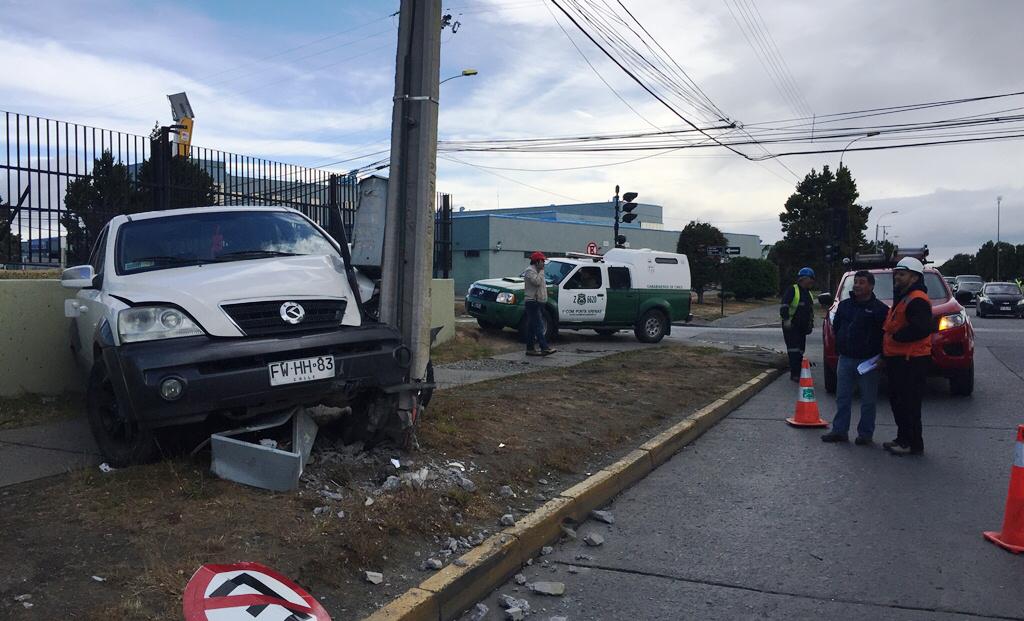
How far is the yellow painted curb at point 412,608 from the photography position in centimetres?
371

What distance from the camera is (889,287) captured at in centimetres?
1185

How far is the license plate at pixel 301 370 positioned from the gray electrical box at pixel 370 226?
139 centimetres

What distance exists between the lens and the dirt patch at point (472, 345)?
13333 mm

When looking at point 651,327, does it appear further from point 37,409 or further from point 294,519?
point 294,519

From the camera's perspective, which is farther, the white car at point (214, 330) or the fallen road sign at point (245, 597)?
the white car at point (214, 330)

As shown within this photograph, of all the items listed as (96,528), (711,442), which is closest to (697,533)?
(711,442)

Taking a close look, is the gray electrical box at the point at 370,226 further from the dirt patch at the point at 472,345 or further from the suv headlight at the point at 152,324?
the dirt patch at the point at 472,345

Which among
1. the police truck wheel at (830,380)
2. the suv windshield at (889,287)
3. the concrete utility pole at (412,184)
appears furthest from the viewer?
the suv windshield at (889,287)

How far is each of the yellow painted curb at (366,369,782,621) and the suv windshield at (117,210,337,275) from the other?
2.75 metres

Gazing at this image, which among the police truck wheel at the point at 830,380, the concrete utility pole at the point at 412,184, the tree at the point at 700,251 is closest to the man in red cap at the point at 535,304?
the police truck wheel at the point at 830,380

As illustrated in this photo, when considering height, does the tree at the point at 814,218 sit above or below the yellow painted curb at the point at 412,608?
above

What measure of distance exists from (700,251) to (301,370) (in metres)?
A: 37.2

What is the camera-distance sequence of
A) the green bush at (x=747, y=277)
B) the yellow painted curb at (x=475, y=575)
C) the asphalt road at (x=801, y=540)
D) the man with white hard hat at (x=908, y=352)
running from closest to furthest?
1. the yellow painted curb at (x=475, y=575)
2. the asphalt road at (x=801, y=540)
3. the man with white hard hat at (x=908, y=352)
4. the green bush at (x=747, y=277)

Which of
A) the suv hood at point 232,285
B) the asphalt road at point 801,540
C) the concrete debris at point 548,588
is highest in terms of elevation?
the suv hood at point 232,285
